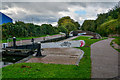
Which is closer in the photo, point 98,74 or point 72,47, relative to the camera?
point 98,74

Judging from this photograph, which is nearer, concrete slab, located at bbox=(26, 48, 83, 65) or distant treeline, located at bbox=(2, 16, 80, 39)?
concrete slab, located at bbox=(26, 48, 83, 65)

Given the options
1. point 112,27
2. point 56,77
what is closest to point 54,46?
point 112,27

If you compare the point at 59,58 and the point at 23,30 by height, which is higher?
the point at 23,30

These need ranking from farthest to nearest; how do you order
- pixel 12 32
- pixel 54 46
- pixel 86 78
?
pixel 12 32, pixel 54 46, pixel 86 78

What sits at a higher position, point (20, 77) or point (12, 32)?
point (12, 32)

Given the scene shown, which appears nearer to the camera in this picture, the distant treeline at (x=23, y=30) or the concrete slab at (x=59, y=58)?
the concrete slab at (x=59, y=58)

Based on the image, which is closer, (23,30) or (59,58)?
(59,58)

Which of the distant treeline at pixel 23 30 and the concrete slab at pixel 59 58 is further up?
the distant treeline at pixel 23 30

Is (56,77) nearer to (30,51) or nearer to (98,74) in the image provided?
(98,74)

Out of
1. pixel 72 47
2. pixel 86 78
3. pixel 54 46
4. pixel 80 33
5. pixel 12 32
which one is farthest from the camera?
pixel 80 33

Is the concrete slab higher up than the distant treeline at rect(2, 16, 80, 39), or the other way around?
the distant treeline at rect(2, 16, 80, 39)

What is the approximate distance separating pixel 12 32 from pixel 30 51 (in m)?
13.5

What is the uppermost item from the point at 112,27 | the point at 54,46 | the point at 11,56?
the point at 112,27

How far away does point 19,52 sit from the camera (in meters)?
9.87
